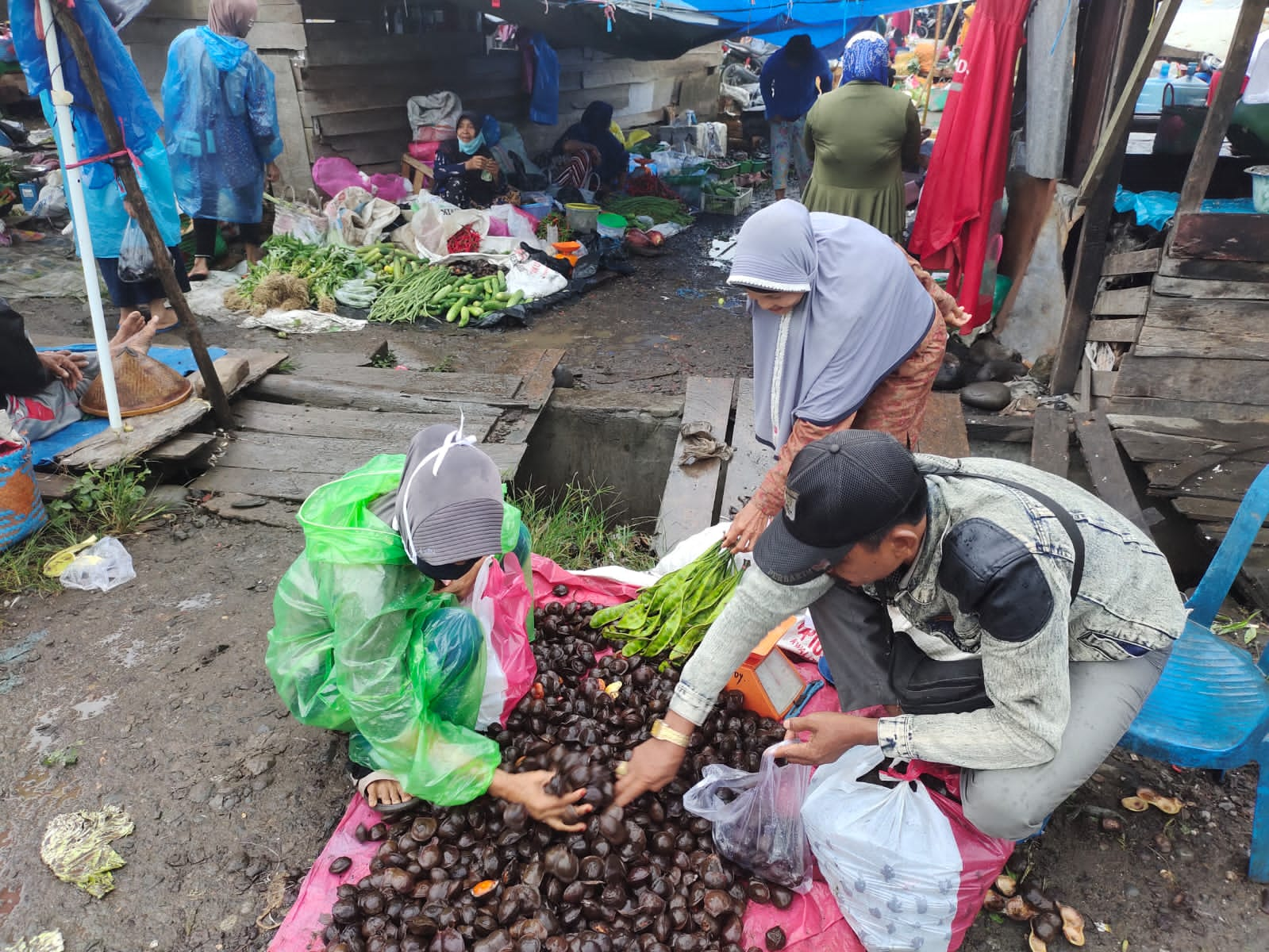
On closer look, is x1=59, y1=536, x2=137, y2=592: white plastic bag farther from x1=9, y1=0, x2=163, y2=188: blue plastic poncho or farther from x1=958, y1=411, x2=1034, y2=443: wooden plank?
x1=958, y1=411, x2=1034, y2=443: wooden plank

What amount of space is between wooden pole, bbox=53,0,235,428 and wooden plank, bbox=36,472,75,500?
2.62 ft

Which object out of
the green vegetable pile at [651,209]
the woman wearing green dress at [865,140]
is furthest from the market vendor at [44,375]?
the green vegetable pile at [651,209]

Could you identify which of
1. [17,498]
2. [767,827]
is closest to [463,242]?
[17,498]

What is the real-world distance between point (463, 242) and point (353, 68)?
2595mm

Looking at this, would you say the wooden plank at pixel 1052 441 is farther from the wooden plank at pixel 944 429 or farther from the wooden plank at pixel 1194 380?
the wooden plank at pixel 1194 380

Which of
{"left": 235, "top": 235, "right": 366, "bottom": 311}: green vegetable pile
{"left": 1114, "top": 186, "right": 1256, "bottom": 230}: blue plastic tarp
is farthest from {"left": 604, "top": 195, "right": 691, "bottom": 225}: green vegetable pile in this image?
{"left": 1114, "top": 186, "right": 1256, "bottom": 230}: blue plastic tarp

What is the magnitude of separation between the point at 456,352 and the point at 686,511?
9.31 ft

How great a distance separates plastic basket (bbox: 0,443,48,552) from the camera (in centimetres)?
335

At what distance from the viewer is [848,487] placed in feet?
5.25

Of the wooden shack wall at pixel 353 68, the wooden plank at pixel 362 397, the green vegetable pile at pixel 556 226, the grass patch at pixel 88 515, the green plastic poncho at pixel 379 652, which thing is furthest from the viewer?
the green vegetable pile at pixel 556 226

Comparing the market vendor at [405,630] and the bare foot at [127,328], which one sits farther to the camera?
the bare foot at [127,328]

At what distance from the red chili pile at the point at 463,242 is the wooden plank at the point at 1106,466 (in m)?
5.25

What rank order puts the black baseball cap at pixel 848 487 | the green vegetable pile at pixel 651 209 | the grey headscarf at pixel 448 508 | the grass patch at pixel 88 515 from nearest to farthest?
1. the black baseball cap at pixel 848 487
2. the grey headscarf at pixel 448 508
3. the grass patch at pixel 88 515
4. the green vegetable pile at pixel 651 209

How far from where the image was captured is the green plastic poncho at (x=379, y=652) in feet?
6.72
